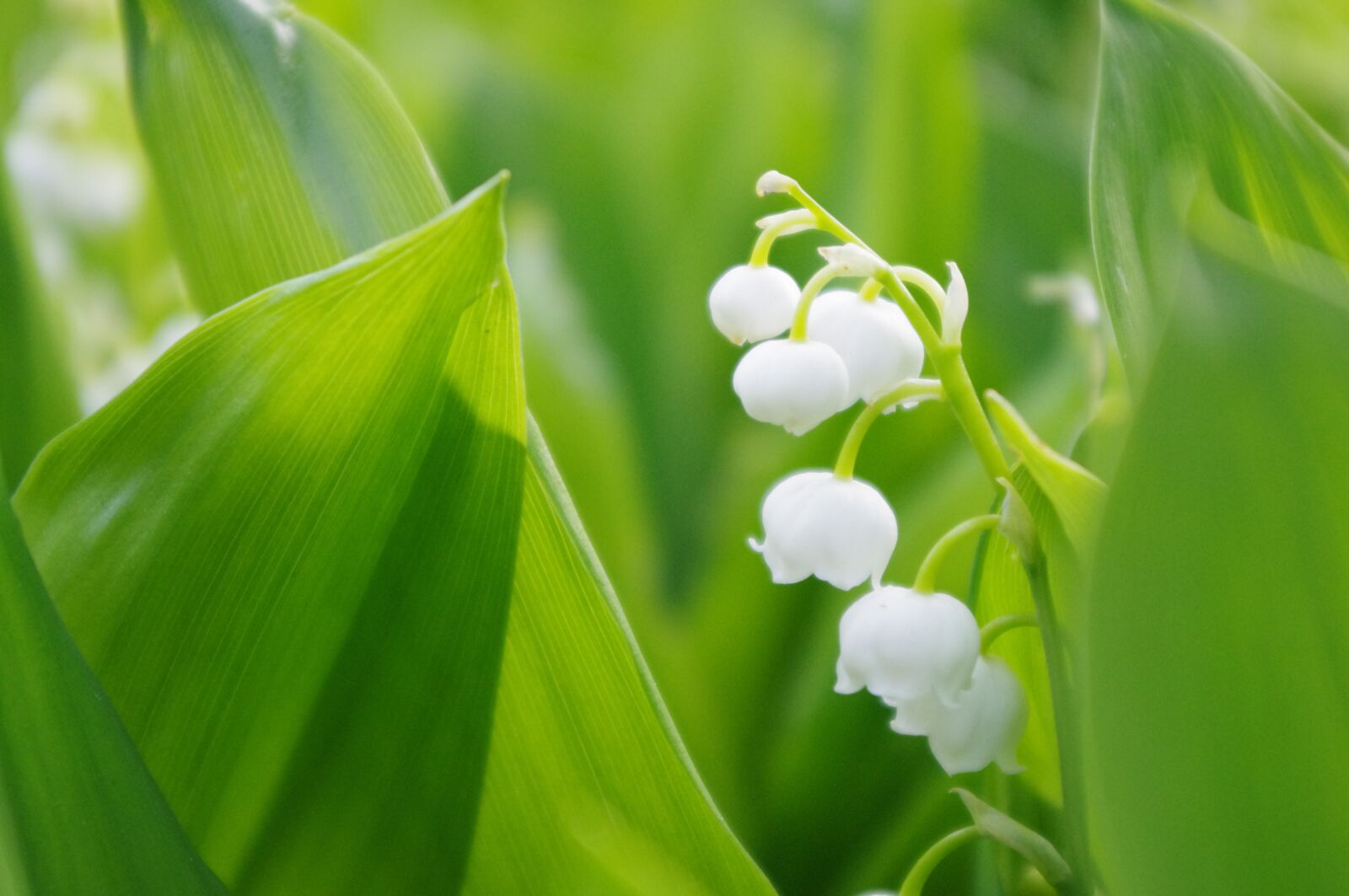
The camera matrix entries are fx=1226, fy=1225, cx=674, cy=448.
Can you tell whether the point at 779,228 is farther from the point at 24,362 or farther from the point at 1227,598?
the point at 24,362

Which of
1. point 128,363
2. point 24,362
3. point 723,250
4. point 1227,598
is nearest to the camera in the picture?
point 1227,598

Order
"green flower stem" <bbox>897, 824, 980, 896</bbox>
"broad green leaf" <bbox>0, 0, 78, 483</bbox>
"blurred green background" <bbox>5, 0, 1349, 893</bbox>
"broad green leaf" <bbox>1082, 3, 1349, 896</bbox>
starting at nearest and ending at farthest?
"broad green leaf" <bbox>1082, 3, 1349, 896</bbox>
"green flower stem" <bbox>897, 824, 980, 896</bbox>
"broad green leaf" <bbox>0, 0, 78, 483</bbox>
"blurred green background" <bbox>5, 0, 1349, 893</bbox>

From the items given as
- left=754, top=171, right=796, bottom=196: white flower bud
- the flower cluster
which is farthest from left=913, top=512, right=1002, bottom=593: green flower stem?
left=754, top=171, right=796, bottom=196: white flower bud

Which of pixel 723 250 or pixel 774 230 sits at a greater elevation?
pixel 774 230

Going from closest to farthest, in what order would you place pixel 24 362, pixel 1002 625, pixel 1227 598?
pixel 1227 598 → pixel 1002 625 → pixel 24 362

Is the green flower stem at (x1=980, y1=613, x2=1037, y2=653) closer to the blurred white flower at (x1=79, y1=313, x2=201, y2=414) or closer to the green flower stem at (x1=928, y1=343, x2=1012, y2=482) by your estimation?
the green flower stem at (x1=928, y1=343, x2=1012, y2=482)

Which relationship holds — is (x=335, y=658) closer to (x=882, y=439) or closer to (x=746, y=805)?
(x=746, y=805)

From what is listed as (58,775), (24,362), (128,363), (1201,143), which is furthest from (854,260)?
(128,363)

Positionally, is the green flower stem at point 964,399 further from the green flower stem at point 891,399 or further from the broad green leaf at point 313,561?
the broad green leaf at point 313,561
